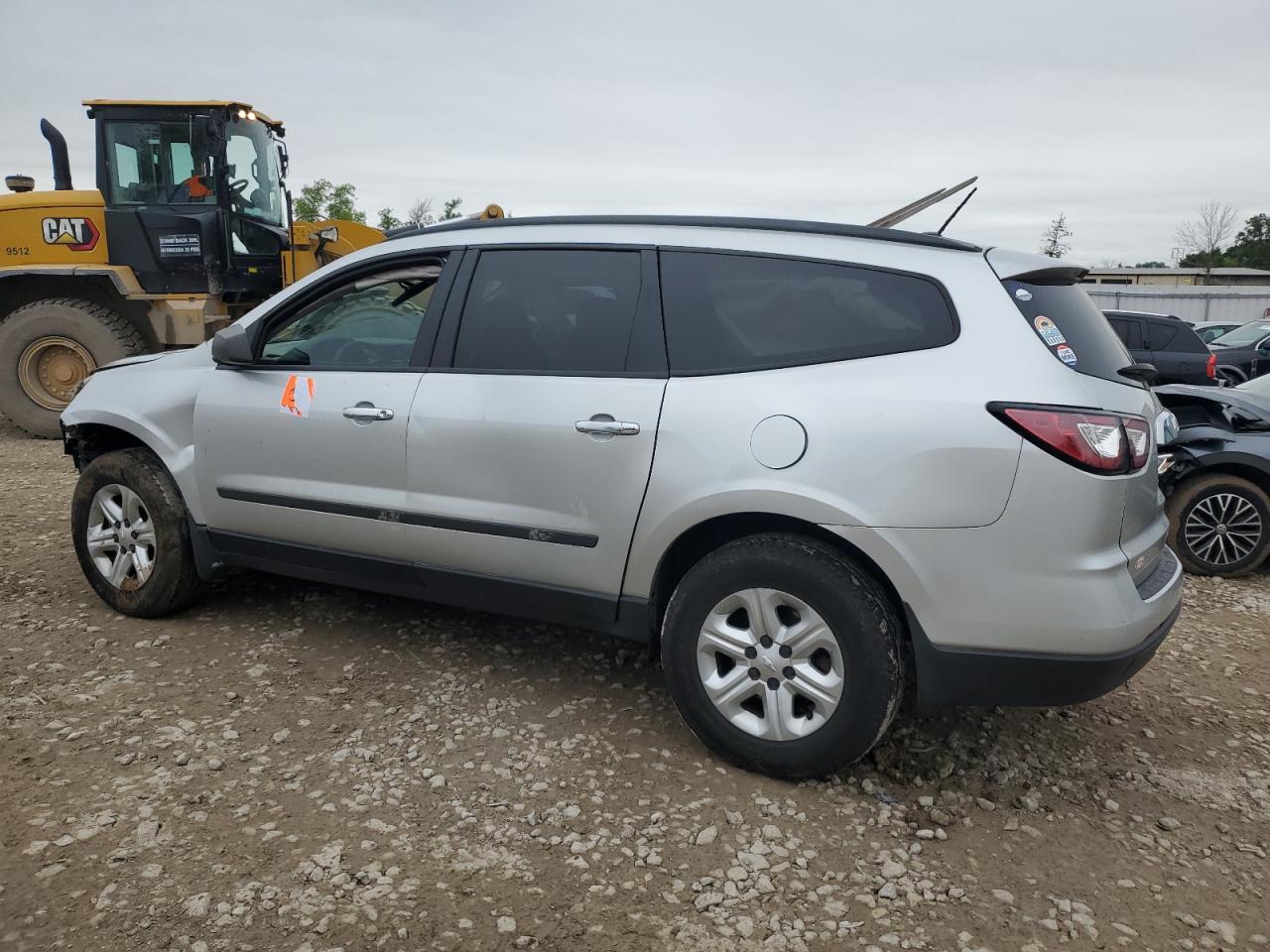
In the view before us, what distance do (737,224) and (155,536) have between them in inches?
116

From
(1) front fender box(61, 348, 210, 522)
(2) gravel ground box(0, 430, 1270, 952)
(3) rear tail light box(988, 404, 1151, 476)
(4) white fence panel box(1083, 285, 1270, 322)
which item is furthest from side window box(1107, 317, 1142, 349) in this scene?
(4) white fence panel box(1083, 285, 1270, 322)

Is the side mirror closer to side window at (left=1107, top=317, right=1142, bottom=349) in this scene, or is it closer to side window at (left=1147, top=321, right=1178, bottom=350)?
side window at (left=1107, top=317, right=1142, bottom=349)

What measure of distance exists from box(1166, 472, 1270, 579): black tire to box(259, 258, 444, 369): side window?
4682 mm

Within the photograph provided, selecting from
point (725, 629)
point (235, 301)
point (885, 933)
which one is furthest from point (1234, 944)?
point (235, 301)

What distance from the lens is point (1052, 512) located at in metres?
2.56

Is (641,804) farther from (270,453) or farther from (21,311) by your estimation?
(21,311)

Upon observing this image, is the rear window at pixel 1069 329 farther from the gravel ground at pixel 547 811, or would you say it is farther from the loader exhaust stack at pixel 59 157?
the loader exhaust stack at pixel 59 157

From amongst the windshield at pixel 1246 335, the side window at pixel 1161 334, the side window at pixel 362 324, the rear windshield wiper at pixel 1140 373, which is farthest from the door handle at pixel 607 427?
the windshield at pixel 1246 335

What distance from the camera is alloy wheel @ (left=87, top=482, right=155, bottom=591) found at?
4.25 metres

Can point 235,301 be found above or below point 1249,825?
above

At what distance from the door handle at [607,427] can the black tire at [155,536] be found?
2161 millimetres

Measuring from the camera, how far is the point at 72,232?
379 inches

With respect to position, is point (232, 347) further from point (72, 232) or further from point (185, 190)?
point (72, 232)

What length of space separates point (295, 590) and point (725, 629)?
2.77 metres
